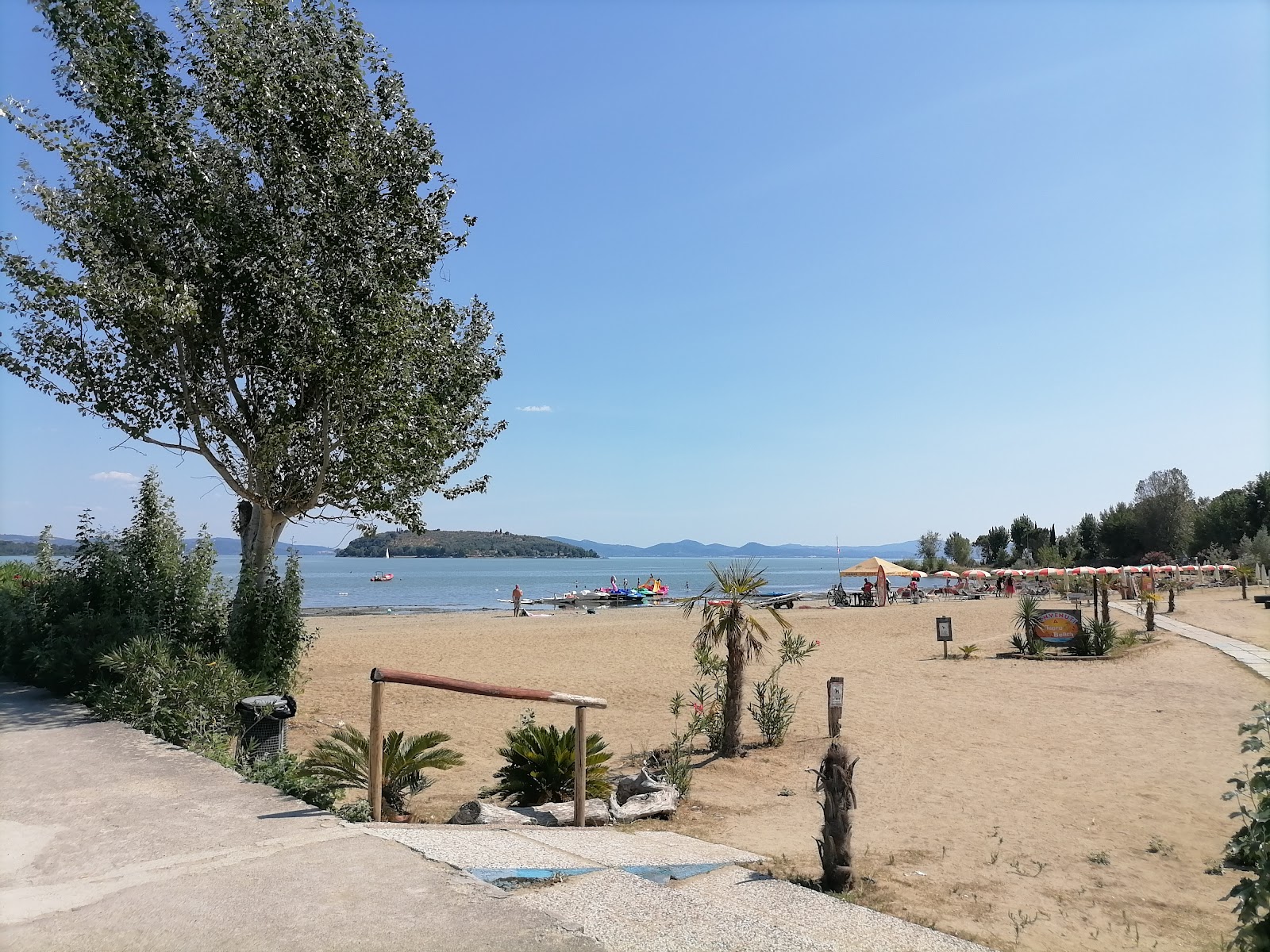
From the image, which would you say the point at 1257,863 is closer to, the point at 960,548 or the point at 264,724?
the point at 264,724

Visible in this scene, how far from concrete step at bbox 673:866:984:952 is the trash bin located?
4676 millimetres

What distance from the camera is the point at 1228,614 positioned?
2827 centimetres

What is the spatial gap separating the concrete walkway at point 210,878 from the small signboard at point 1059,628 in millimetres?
18892

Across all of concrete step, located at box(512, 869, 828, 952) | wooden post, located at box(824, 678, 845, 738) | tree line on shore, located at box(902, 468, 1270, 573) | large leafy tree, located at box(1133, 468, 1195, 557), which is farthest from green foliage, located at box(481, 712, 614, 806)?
large leafy tree, located at box(1133, 468, 1195, 557)

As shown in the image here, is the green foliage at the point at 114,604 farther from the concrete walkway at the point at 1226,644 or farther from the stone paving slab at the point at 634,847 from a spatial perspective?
the concrete walkway at the point at 1226,644

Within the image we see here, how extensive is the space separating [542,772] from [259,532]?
6.44 metres

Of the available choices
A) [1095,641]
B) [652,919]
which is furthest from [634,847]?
[1095,641]

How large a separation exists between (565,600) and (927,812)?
46.8m

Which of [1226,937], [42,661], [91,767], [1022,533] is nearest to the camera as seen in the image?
[1226,937]

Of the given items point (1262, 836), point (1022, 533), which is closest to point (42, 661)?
point (1262, 836)

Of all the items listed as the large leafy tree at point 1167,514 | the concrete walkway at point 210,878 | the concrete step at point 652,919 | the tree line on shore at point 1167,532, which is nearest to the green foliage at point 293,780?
the concrete walkway at point 210,878

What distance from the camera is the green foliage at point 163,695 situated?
7520 mm

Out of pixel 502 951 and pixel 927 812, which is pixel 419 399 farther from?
pixel 502 951

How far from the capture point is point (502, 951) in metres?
3.44
